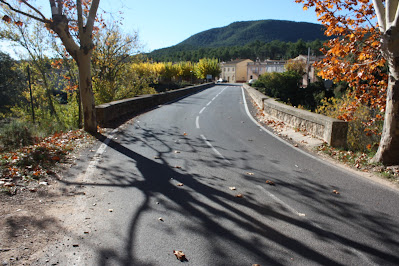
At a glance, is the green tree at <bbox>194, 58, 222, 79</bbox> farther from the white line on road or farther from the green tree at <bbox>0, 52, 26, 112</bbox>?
the white line on road

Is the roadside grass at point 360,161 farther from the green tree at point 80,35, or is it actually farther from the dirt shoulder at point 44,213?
the green tree at point 80,35

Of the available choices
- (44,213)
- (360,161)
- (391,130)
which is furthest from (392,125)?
(44,213)

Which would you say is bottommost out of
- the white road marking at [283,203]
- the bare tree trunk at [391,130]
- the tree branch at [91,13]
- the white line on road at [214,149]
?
the white line on road at [214,149]

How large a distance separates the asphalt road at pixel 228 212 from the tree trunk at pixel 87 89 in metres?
2.76

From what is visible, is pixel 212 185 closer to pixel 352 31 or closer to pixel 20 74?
pixel 352 31

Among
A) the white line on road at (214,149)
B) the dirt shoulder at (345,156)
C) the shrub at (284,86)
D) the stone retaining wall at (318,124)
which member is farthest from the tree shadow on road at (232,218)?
the shrub at (284,86)

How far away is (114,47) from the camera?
82.3 ft

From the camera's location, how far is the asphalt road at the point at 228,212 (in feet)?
11.0

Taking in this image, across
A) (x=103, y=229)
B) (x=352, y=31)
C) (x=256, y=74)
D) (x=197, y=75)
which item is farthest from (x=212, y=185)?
(x=256, y=74)

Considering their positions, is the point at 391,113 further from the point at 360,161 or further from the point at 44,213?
the point at 44,213

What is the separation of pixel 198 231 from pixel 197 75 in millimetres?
86620

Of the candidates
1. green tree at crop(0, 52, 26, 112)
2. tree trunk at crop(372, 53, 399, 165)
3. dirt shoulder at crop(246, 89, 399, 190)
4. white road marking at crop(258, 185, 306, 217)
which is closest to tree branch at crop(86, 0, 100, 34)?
dirt shoulder at crop(246, 89, 399, 190)

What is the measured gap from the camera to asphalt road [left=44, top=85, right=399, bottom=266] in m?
3.34

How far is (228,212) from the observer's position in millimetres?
4359
